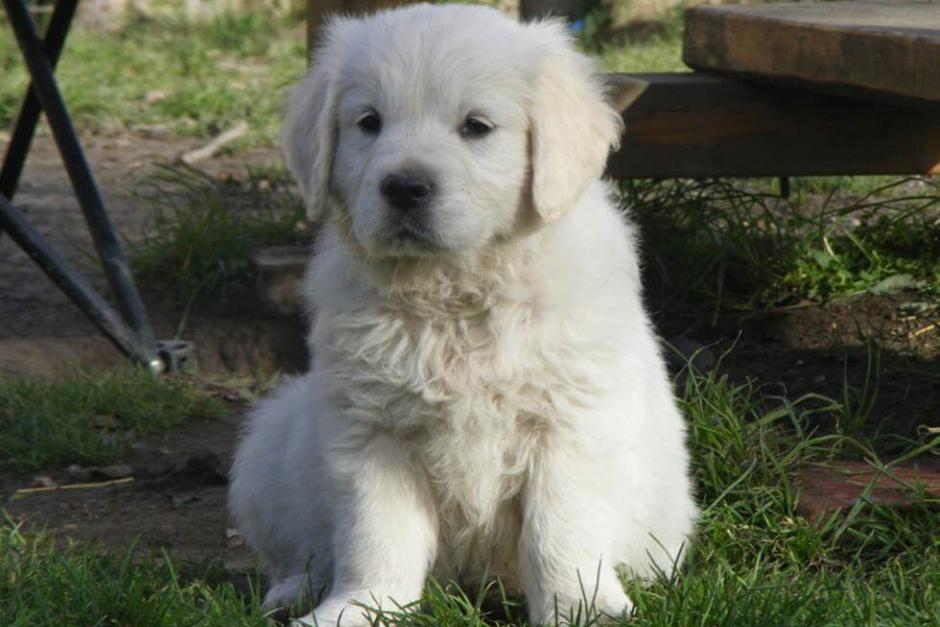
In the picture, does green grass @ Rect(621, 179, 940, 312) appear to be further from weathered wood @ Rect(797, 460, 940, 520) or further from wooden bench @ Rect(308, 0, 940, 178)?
weathered wood @ Rect(797, 460, 940, 520)

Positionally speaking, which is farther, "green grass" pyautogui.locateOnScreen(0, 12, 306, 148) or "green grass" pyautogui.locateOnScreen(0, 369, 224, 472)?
"green grass" pyautogui.locateOnScreen(0, 12, 306, 148)

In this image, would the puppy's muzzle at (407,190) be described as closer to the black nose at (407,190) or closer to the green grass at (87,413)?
the black nose at (407,190)

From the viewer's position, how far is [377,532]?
2855mm

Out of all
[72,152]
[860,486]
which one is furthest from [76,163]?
[860,486]

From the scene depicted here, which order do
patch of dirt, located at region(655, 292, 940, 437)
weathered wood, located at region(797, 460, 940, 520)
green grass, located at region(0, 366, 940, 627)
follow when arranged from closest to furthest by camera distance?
green grass, located at region(0, 366, 940, 627)
weathered wood, located at region(797, 460, 940, 520)
patch of dirt, located at region(655, 292, 940, 437)

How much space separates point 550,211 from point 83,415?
7.05 feet

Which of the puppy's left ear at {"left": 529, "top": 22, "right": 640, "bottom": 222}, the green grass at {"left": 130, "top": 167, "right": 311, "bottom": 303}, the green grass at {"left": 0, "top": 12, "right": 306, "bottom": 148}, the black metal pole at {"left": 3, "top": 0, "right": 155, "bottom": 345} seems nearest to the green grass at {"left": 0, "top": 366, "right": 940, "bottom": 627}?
the puppy's left ear at {"left": 529, "top": 22, "right": 640, "bottom": 222}

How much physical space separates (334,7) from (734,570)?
253cm

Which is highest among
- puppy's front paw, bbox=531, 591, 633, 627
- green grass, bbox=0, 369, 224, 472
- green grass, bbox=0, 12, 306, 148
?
puppy's front paw, bbox=531, 591, 633, 627

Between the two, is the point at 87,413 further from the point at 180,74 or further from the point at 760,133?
the point at 180,74

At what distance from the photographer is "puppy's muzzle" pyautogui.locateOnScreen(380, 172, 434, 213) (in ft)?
9.08

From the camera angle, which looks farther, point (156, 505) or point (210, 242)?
point (210, 242)

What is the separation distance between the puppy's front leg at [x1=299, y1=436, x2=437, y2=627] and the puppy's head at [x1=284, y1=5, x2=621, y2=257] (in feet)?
1.38

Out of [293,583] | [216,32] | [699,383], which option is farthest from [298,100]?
[216,32]
